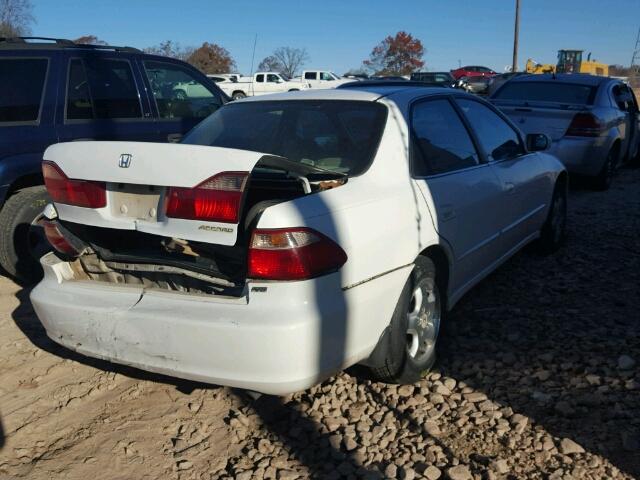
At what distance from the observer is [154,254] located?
3.04 metres

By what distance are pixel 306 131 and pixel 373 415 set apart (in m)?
1.64

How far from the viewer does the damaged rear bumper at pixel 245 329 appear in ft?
8.23

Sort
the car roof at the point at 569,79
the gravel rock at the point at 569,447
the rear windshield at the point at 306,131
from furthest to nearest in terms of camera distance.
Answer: the car roof at the point at 569,79 < the rear windshield at the point at 306,131 < the gravel rock at the point at 569,447

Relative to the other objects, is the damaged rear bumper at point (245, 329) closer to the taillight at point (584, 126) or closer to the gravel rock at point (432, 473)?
the gravel rock at point (432, 473)

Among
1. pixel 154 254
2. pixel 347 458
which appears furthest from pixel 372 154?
pixel 347 458

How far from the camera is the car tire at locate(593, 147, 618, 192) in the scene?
28.0 ft

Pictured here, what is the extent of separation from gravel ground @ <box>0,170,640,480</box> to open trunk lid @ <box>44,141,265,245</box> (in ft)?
3.25

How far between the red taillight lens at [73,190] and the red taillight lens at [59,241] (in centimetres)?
15

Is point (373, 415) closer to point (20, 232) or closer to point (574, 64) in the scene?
point (20, 232)

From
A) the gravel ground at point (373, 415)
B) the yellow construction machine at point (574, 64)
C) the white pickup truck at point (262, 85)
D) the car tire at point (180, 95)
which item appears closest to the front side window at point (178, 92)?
the car tire at point (180, 95)

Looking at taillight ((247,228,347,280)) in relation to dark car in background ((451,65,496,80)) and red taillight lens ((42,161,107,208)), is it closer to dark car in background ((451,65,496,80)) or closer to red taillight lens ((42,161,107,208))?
red taillight lens ((42,161,107,208))

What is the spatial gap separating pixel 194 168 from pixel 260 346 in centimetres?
80

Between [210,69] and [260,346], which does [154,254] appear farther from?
[210,69]

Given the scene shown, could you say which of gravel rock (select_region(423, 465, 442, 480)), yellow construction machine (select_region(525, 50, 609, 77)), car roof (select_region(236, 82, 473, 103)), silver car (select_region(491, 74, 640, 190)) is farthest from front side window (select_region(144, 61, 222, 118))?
yellow construction machine (select_region(525, 50, 609, 77))
